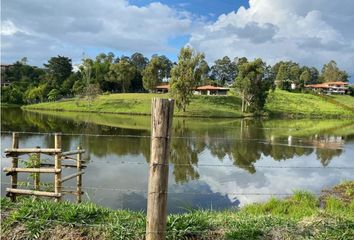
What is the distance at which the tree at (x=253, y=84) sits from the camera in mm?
82562

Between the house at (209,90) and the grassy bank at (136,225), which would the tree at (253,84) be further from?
the grassy bank at (136,225)

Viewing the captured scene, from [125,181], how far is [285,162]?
11.5m

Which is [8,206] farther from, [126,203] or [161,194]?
[126,203]

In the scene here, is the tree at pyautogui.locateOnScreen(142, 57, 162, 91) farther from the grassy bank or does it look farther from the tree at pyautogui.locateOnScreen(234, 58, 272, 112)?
the grassy bank

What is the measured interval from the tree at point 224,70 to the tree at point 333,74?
47.7 meters

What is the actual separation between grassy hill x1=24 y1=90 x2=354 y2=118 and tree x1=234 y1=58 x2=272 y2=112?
3713mm

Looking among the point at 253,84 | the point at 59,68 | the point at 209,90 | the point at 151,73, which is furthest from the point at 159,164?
the point at 59,68

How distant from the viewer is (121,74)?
105188 mm

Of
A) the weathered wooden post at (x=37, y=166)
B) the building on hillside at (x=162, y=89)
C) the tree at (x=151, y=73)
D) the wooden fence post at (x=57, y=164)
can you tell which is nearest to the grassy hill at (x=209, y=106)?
the tree at (x=151, y=73)

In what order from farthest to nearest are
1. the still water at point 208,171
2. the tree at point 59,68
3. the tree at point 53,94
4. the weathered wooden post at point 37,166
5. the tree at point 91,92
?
the tree at point 59,68
the tree at point 53,94
the tree at point 91,92
the still water at point 208,171
the weathered wooden post at point 37,166

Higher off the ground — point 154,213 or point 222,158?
point 154,213

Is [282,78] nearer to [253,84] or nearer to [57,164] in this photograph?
[253,84]

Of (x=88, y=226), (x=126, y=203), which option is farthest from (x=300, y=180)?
(x=88, y=226)

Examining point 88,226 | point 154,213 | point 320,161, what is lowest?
point 320,161
